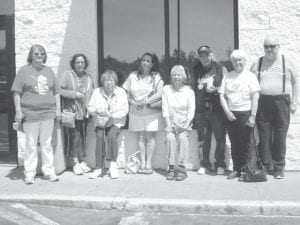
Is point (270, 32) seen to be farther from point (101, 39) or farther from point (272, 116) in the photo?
point (101, 39)

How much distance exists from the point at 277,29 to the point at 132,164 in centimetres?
294

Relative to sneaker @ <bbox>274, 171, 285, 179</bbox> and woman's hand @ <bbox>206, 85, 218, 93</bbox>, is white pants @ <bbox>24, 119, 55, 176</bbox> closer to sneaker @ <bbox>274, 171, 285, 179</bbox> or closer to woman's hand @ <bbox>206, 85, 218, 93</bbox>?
woman's hand @ <bbox>206, 85, 218, 93</bbox>

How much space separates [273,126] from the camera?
22.3 feet

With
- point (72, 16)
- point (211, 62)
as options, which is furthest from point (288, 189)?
point (72, 16)

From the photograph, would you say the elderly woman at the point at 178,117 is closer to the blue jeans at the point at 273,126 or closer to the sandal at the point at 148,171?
the sandal at the point at 148,171

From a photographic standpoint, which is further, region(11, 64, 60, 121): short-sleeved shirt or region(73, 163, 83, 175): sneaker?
region(73, 163, 83, 175): sneaker

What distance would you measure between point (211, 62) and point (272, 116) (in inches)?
45.4

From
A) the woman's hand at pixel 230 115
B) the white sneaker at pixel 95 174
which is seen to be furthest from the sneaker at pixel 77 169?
the woman's hand at pixel 230 115

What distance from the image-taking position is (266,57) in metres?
6.65

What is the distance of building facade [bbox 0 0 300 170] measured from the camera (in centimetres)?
743

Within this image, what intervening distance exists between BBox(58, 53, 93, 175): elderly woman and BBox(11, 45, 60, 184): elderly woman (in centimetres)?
24

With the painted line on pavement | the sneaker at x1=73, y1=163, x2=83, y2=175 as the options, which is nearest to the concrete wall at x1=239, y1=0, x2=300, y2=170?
the sneaker at x1=73, y1=163, x2=83, y2=175

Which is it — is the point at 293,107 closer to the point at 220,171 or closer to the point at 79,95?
the point at 220,171

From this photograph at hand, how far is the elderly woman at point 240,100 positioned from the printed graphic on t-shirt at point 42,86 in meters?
2.43
